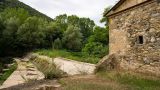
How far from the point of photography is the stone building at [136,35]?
11398mm

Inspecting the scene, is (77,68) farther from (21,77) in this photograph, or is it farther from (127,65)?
(21,77)

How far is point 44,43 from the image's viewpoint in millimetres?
40500

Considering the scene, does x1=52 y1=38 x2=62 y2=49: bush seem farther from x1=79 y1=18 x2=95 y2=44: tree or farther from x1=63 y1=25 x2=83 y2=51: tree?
x1=79 y1=18 x2=95 y2=44: tree

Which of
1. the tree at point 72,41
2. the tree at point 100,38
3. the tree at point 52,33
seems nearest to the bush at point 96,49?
the tree at point 100,38

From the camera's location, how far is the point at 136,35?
1266 centimetres

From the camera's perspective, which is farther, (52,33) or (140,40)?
(52,33)

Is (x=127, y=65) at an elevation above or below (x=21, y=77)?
above

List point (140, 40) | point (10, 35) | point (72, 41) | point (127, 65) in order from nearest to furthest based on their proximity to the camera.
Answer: point (140, 40)
point (127, 65)
point (10, 35)
point (72, 41)

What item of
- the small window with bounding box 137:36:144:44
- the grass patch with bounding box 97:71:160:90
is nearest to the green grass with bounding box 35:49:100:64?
the small window with bounding box 137:36:144:44

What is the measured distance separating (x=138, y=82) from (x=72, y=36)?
Answer: 99.9 ft

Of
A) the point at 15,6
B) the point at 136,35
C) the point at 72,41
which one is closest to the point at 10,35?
the point at 72,41

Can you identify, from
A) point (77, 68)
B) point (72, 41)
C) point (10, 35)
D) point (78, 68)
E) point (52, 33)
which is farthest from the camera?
point (52, 33)

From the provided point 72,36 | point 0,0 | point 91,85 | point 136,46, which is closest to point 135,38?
point 136,46

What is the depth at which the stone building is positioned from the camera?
37.4 feet
